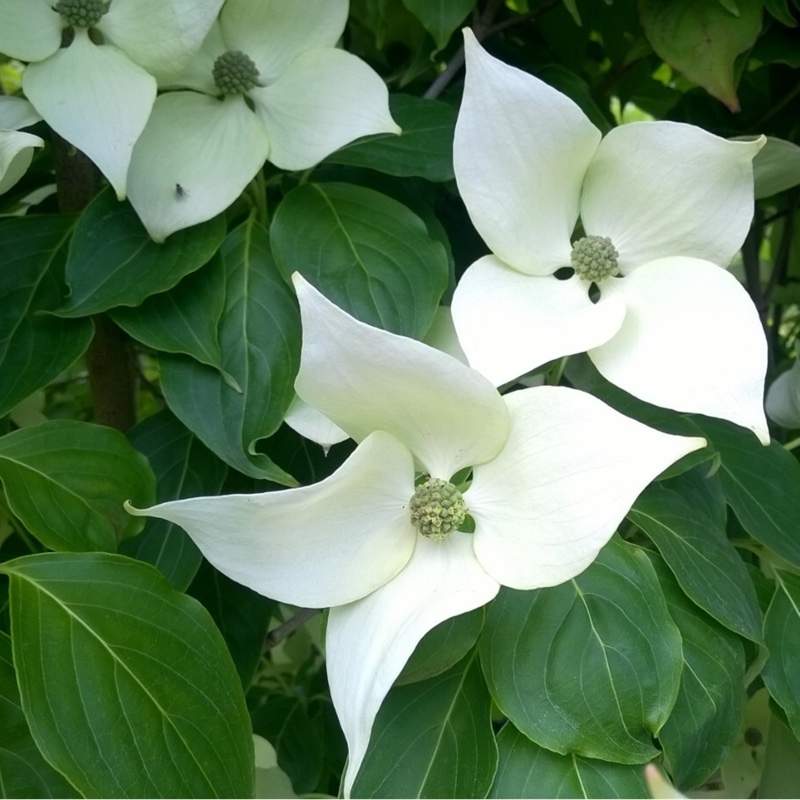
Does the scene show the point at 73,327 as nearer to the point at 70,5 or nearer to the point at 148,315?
the point at 148,315

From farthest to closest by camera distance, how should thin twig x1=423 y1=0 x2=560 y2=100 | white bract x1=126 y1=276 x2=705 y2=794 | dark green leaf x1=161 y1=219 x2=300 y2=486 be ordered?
thin twig x1=423 y1=0 x2=560 y2=100 → dark green leaf x1=161 y1=219 x2=300 y2=486 → white bract x1=126 y1=276 x2=705 y2=794

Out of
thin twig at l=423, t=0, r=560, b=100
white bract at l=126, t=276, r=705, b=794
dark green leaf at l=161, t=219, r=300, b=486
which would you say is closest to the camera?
white bract at l=126, t=276, r=705, b=794

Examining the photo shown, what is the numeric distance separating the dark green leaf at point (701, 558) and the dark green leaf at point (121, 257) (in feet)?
Result: 0.96

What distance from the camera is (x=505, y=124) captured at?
44 centimetres

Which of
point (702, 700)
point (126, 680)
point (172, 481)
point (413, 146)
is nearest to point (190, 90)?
point (413, 146)

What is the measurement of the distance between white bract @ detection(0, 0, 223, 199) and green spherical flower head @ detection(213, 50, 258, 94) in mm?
36

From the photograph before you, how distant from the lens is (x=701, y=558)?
464 millimetres

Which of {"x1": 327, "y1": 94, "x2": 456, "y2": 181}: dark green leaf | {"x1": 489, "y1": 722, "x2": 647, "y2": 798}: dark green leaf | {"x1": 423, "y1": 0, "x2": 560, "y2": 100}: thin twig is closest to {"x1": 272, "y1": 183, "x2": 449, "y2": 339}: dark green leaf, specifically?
{"x1": 327, "y1": 94, "x2": 456, "y2": 181}: dark green leaf

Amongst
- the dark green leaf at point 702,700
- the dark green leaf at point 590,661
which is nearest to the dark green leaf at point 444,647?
the dark green leaf at point 590,661

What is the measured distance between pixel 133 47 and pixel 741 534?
1.66 feet

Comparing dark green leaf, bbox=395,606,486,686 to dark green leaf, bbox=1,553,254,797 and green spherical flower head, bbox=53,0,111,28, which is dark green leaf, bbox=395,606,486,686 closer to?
dark green leaf, bbox=1,553,254,797

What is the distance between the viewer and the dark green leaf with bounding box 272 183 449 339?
49 centimetres

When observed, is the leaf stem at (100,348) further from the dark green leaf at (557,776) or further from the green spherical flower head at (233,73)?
the dark green leaf at (557,776)

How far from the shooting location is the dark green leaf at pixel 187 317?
48cm
